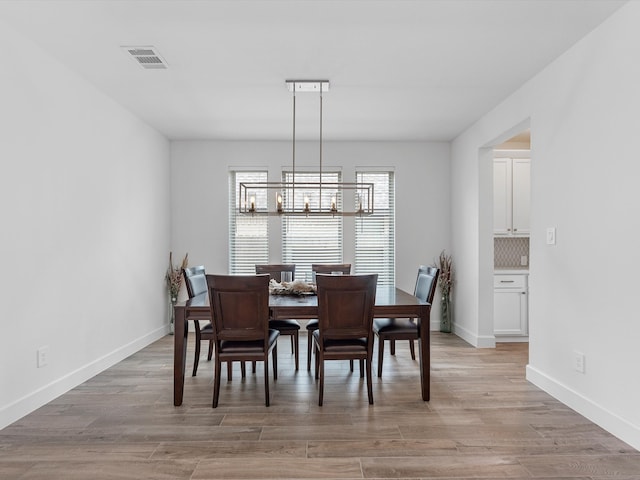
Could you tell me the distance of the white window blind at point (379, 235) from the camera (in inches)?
236

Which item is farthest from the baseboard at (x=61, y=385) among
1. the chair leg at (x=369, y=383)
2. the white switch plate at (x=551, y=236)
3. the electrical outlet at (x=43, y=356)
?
the white switch plate at (x=551, y=236)

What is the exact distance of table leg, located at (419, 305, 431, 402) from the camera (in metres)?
3.19

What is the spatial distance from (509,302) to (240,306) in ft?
11.7

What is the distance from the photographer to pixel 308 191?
5879 mm

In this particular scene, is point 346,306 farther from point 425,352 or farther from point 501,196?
point 501,196

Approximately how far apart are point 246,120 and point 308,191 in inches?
54.9

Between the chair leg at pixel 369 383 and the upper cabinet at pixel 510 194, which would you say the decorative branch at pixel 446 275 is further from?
the chair leg at pixel 369 383

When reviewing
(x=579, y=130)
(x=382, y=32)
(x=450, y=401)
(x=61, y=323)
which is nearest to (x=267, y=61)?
(x=382, y=32)

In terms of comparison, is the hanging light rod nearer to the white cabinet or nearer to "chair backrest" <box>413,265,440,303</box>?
"chair backrest" <box>413,265,440,303</box>

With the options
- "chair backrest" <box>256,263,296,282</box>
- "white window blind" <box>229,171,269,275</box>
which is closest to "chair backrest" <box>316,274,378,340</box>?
"chair backrest" <box>256,263,296,282</box>

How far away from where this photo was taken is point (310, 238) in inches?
236

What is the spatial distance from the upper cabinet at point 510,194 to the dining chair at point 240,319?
348 cm

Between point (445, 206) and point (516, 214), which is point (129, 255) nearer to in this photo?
point (445, 206)

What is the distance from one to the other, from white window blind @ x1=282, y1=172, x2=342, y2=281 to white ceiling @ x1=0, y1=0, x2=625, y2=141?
1415mm
